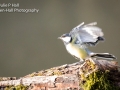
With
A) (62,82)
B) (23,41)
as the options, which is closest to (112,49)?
(23,41)

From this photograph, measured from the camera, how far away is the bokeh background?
8.68 feet

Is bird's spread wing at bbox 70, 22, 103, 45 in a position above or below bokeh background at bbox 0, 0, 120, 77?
below

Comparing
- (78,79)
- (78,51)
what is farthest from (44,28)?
(78,79)

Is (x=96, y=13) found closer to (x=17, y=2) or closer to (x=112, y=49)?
(x=112, y=49)

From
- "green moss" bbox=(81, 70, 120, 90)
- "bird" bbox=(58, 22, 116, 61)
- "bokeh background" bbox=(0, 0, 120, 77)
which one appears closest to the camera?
"green moss" bbox=(81, 70, 120, 90)

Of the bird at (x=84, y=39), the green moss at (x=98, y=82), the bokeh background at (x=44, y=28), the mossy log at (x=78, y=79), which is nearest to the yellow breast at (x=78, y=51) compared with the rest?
the bird at (x=84, y=39)

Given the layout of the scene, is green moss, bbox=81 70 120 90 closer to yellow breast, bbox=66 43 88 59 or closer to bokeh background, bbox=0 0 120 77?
yellow breast, bbox=66 43 88 59

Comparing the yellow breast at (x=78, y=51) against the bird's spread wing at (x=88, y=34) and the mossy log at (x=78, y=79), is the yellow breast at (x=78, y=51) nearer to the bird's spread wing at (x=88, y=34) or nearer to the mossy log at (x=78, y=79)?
the bird's spread wing at (x=88, y=34)

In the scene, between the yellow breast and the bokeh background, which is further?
the bokeh background

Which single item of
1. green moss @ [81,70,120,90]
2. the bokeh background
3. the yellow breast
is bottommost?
green moss @ [81,70,120,90]

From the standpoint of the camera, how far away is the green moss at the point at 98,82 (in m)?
1.10

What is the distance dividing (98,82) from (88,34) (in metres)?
0.51

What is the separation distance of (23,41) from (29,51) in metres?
0.10

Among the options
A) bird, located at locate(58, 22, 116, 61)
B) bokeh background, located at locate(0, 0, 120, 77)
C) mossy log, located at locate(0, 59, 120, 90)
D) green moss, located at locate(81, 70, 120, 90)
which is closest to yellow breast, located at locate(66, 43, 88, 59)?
bird, located at locate(58, 22, 116, 61)
